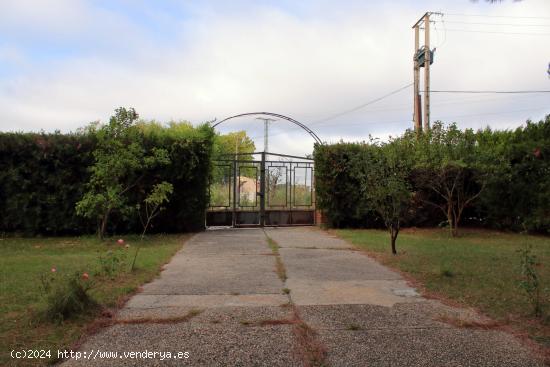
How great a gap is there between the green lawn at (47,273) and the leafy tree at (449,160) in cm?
690

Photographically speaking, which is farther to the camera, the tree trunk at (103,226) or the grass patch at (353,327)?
the tree trunk at (103,226)

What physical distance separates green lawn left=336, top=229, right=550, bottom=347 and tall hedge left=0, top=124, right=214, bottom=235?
193 inches

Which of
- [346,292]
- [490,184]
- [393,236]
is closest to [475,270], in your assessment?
[393,236]

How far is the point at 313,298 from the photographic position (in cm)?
554

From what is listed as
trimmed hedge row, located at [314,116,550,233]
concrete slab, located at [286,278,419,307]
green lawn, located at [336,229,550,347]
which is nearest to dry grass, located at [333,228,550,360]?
green lawn, located at [336,229,550,347]

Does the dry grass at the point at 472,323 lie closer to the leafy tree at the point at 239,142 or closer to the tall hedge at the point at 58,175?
the tall hedge at the point at 58,175

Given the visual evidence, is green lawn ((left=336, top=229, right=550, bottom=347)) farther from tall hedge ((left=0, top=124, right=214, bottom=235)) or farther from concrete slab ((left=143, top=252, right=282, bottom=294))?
tall hedge ((left=0, top=124, right=214, bottom=235))

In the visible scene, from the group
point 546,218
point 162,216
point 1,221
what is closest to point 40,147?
point 1,221

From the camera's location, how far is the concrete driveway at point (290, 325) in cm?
369

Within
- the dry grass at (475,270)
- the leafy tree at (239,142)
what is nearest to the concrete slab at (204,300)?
the dry grass at (475,270)

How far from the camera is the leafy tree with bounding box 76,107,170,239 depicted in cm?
1070

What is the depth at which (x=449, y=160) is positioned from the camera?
38.4 feet

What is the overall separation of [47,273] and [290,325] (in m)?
4.35

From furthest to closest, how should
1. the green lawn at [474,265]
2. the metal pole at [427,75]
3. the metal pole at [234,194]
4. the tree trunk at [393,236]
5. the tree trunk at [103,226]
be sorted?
the metal pole at [427,75]
the metal pole at [234,194]
the tree trunk at [103,226]
the tree trunk at [393,236]
the green lawn at [474,265]
